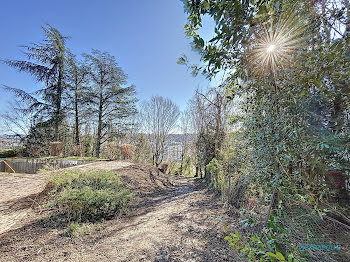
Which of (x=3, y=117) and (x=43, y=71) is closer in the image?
(x=3, y=117)

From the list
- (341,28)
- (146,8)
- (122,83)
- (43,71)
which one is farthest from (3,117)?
(341,28)

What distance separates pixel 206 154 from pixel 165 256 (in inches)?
229

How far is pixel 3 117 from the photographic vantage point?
874 cm

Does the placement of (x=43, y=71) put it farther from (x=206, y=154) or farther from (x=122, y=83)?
(x=206, y=154)

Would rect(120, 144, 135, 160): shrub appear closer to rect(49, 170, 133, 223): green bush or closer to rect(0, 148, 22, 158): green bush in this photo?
rect(49, 170, 133, 223): green bush

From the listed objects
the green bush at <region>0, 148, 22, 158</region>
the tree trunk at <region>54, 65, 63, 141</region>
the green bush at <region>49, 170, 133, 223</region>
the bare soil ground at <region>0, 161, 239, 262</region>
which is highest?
the tree trunk at <region>54, 65, 63, 141</region>

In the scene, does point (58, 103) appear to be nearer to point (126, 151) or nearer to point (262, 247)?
point (126, 151)

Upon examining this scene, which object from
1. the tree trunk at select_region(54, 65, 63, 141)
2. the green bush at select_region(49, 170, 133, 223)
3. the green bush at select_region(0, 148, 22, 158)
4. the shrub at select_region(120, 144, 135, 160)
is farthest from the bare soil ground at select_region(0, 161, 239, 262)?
the tree trunk at select_region(54, 65, 63, 141)

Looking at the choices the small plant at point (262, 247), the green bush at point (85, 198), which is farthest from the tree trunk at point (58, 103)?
the small plant at point (262, 247)

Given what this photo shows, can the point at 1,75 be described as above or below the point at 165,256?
above

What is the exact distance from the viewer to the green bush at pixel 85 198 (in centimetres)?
240

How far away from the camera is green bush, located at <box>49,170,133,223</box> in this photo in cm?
240

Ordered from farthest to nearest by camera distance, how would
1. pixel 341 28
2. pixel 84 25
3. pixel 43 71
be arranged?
1. pixel 43 71
2. pixel 84 25
3. pixel 341 28

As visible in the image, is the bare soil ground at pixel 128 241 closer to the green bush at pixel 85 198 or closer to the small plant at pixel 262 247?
the green bush at pixel 85 198
